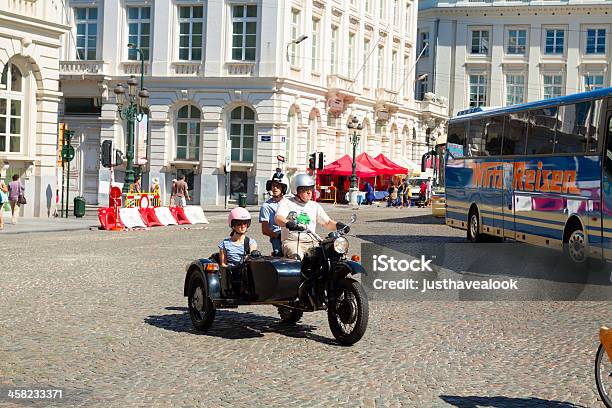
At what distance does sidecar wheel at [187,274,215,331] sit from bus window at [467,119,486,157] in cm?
1580

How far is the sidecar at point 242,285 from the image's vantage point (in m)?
10.9

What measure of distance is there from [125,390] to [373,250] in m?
5.73

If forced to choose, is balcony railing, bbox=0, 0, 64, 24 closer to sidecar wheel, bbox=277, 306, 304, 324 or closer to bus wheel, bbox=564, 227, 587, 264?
bus wheel, bbox=564, 227, 587, 264

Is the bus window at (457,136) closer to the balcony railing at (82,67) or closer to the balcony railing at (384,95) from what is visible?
the balcony railing at (82,67)

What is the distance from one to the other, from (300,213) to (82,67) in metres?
46.0

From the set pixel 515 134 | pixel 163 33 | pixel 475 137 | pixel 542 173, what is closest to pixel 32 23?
pixel 475 137

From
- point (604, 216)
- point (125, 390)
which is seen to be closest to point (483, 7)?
point (604, 216)

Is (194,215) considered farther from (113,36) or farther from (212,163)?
(113,36)

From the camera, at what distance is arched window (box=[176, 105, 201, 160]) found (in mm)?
54719

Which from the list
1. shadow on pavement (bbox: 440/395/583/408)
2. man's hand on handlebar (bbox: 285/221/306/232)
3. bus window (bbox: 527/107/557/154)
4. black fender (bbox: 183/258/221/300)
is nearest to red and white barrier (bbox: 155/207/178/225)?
bus window (bbox: 527/107/557/154)

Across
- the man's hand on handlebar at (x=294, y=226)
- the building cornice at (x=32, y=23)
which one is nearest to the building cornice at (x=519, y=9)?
the building cornice at (x=32, y=23)

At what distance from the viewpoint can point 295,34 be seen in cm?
5481

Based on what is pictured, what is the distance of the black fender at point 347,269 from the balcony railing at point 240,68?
4291 cm

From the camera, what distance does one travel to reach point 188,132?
5481 cm
